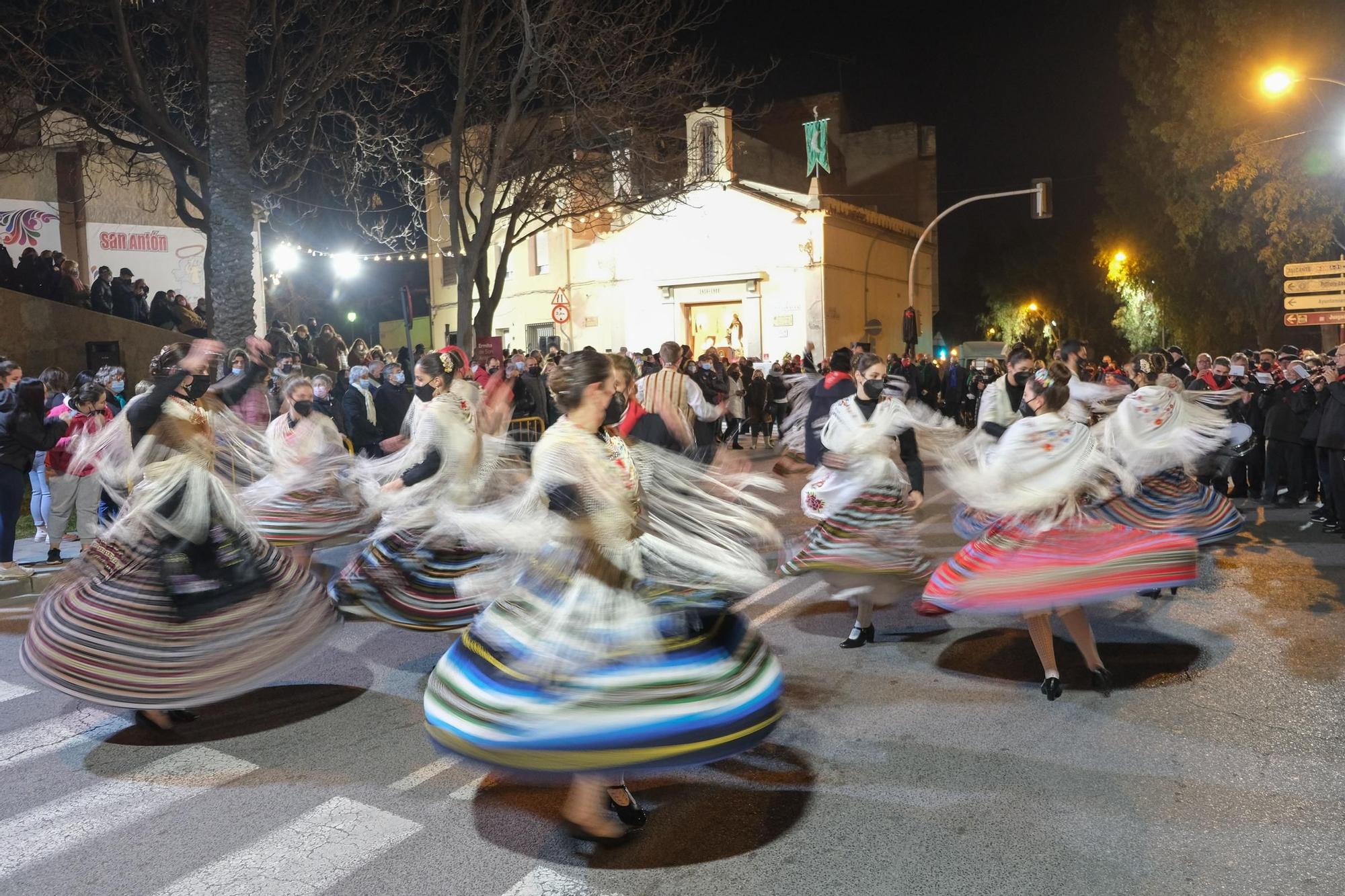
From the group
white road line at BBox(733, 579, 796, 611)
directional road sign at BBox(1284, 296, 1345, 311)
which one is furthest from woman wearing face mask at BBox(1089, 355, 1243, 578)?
directional road sign at BBox(1284, 296, 1345, 311)

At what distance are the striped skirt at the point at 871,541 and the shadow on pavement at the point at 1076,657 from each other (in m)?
0.63

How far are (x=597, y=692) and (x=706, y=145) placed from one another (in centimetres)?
2951

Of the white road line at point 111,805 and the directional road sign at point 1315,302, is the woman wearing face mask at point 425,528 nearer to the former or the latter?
the white road line at point 111,805

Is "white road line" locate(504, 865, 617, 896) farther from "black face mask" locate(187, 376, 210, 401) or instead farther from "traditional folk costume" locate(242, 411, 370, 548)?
→ "traditional folk costume" locate(242, 411, 370, 548)

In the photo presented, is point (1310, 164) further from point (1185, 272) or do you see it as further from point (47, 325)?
point (47, 325)

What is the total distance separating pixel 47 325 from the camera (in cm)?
1855

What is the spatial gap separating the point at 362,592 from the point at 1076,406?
474cm

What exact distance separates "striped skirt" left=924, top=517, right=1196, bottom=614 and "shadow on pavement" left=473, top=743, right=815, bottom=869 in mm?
1511

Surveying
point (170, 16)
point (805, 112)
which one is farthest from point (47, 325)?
point (805, 112)

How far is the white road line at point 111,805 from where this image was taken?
178 inches

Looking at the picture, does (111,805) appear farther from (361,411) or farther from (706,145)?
(706,145)

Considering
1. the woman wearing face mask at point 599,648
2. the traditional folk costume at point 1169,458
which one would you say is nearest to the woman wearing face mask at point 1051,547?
the woman wearing face mask at point 599,648

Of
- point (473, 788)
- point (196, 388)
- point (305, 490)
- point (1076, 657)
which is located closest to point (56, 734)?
point (196, 388)

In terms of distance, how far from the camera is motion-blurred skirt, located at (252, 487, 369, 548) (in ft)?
27.0
